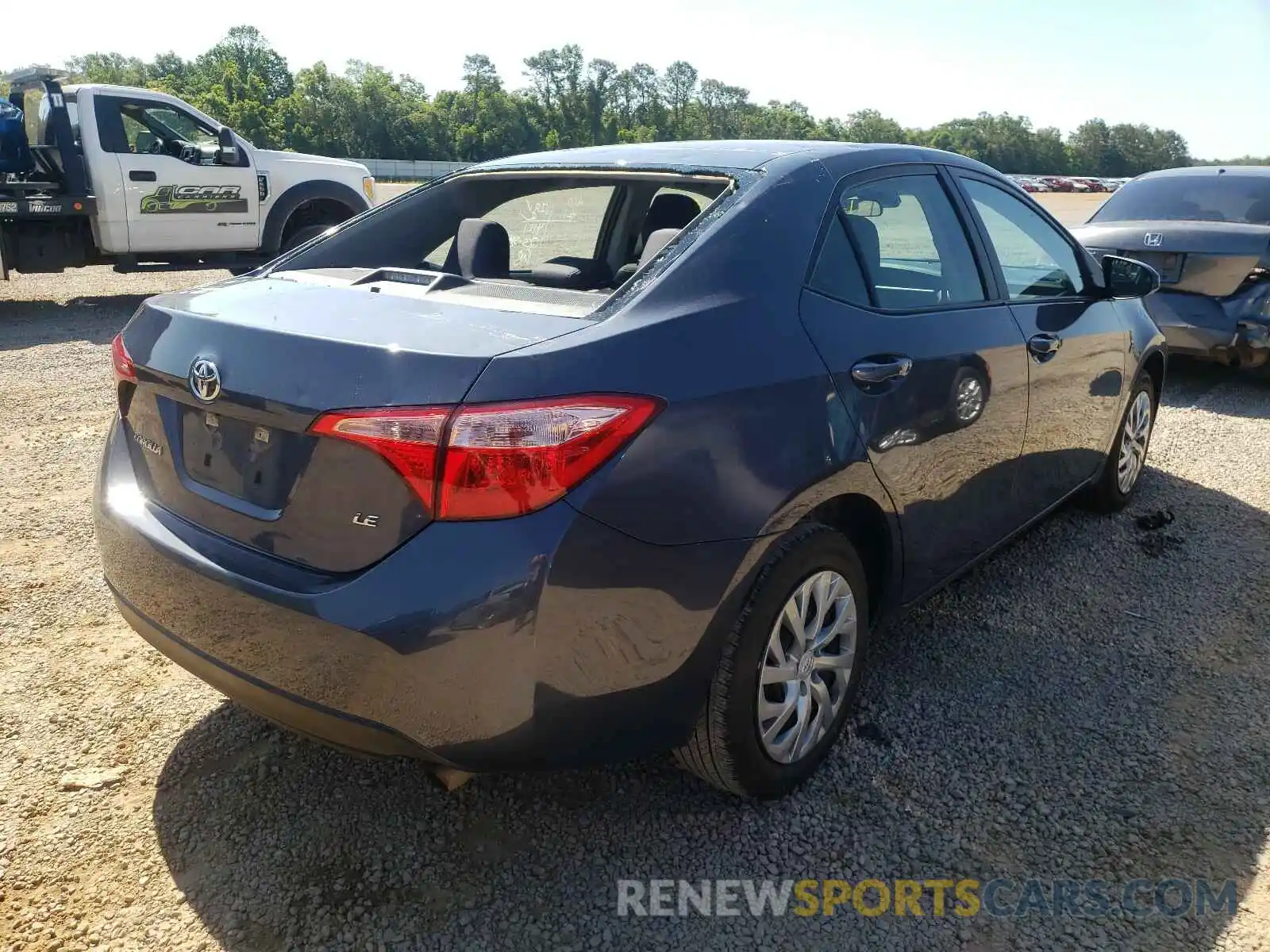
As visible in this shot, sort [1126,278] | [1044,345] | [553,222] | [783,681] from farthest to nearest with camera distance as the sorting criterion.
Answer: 1. [1126,278]
2. [553,222]
3. [1044,345]
4. [783,681]

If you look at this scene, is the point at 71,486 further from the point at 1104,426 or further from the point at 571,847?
the point at 1104,426

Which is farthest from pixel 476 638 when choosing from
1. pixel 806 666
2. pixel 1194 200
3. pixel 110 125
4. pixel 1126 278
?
pixel 110 125

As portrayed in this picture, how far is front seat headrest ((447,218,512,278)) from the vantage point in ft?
9.73

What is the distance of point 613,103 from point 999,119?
1945 inches

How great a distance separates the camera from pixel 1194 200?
7.68 m

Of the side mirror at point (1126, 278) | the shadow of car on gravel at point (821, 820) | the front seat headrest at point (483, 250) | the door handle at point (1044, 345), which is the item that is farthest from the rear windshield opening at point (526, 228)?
the side mirror at point (1126, 278)

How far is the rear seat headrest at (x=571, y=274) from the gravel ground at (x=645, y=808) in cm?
152

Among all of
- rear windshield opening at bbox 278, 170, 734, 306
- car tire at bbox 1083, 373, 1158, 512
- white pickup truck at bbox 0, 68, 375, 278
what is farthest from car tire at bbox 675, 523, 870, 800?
white pickup truck at bbox 0, 68, 375, 278

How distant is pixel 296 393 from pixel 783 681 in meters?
1.35

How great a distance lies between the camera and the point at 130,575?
236 centimetres

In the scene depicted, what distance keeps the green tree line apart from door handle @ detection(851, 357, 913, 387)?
66.8 metres

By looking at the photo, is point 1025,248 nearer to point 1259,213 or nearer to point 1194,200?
point 1259,213

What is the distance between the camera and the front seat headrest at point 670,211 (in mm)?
2984

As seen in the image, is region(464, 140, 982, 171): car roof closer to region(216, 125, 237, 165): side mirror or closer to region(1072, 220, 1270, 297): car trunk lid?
region(1072, 220, 1270, 297): car trunk lid
